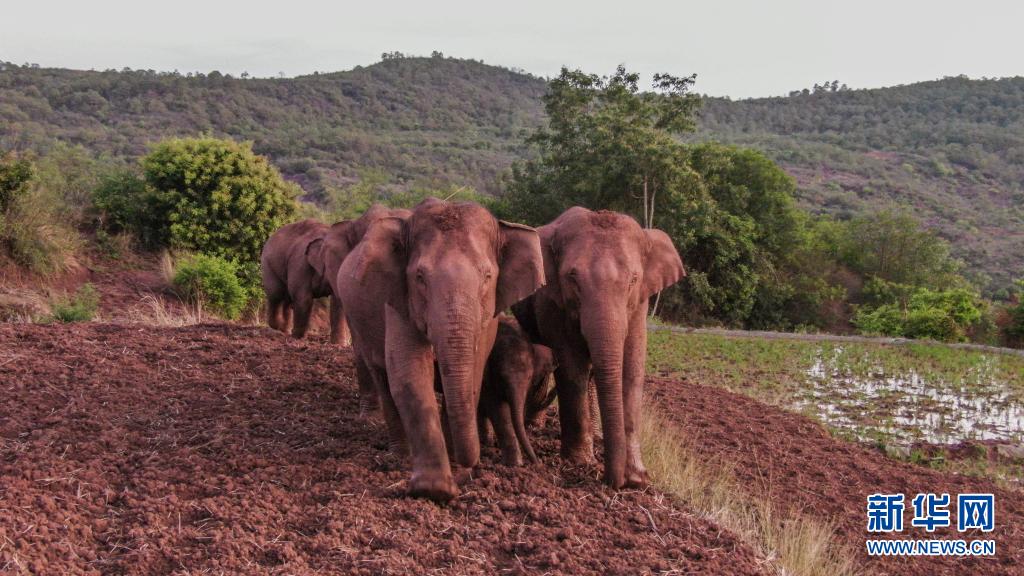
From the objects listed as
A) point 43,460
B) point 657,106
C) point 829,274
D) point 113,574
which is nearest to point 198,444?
point 43,460

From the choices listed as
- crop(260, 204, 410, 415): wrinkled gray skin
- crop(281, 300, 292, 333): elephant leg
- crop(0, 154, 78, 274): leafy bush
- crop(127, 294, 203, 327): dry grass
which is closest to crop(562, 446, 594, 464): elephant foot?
crop(260, 204, 410, 415): wrinkled gray skin

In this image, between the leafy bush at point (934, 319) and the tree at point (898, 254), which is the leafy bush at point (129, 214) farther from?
the tree at point (898, 254)

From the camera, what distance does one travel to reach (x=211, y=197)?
18.6 metres

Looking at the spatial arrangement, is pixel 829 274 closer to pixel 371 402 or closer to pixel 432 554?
pixel 371 402

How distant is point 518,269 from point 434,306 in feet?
2.99

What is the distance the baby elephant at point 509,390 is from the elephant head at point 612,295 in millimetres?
405

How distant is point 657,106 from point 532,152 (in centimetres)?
5012

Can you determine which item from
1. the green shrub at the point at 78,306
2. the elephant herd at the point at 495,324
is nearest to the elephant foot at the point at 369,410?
the elephant herd at the point at 495,324

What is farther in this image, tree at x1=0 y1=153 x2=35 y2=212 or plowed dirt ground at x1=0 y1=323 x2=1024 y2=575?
tree at x1=0 y1=153 x2=35 y2=212

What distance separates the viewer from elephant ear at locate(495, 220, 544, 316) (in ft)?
21.8

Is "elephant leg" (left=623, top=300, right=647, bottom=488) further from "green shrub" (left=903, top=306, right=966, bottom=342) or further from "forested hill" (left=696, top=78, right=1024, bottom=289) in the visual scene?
"forested hill" (left=696, top=78, right=1024, bottom=289)

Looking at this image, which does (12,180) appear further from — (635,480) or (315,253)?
(635,480)

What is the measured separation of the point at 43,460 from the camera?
6.35m

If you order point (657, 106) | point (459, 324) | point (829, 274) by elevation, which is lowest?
point (829, 274)
